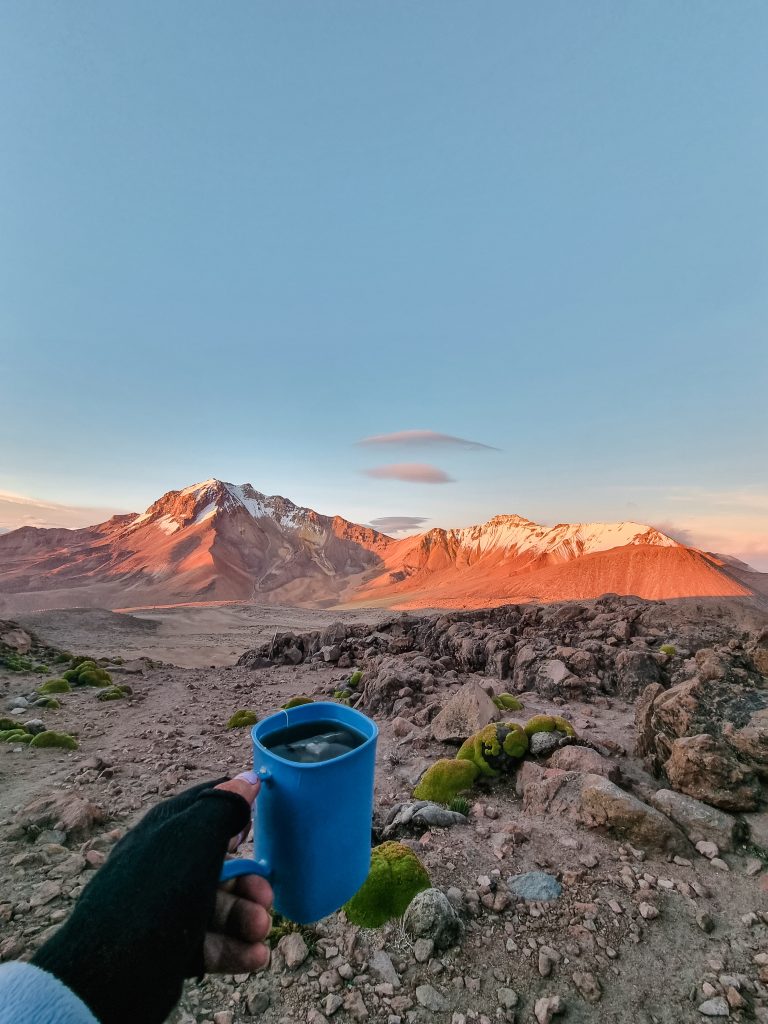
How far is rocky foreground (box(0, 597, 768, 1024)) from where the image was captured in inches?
119

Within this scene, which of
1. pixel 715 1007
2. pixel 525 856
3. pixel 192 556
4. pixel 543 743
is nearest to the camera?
pixel 715 1007

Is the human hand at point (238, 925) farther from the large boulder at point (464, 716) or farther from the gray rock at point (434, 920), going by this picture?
the large boulder at point (464, 716)

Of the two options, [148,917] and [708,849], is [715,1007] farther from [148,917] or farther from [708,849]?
[148,917]

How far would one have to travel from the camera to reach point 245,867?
6.00 ft

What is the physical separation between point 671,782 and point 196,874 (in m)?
5.54

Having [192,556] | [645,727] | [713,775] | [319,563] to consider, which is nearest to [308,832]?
[713,775]

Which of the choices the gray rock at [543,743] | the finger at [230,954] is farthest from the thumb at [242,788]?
the gray rock at [543,743]

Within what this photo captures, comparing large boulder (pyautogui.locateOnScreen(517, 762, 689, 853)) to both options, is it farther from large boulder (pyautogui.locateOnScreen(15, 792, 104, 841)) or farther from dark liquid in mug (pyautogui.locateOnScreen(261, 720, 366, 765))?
large boulder (pyautogui.locateOnScreen(15, 792, 104, 841))

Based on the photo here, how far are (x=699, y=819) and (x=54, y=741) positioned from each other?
32.2 ft

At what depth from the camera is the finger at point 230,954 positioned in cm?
168

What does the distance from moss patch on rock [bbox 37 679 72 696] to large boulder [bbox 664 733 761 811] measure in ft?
47.0

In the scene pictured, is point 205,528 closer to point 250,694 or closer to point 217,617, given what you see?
point 217,617

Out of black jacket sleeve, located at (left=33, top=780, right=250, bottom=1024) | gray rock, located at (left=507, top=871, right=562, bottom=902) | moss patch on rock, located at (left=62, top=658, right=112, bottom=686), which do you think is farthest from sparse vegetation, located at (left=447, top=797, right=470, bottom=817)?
moss patch on rock, located at (left=62, top=658, right=112, bottom=686)

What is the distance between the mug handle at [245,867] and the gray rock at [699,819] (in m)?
4.48
